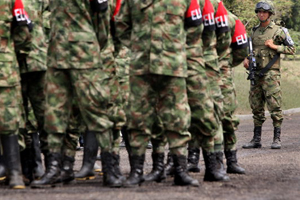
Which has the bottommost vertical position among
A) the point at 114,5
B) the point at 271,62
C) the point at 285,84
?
the point at 285,84

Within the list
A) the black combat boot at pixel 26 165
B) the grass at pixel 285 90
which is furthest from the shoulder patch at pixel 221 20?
the grass at pixel 285 90

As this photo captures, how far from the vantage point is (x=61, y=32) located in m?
7.14

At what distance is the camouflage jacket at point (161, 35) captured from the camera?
7.12 metres

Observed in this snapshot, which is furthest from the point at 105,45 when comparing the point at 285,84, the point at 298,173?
the point at 285,84

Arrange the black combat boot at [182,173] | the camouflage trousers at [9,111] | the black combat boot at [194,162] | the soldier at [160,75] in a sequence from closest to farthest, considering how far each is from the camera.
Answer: the camouflage trousers at [9,111] < the soldier at [160,75] < the black combat boot at [182,173] < the black combat boot at [194,162]

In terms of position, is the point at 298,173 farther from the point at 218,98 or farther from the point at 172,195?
the point at 172,195

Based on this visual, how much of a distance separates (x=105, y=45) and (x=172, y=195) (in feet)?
6.67

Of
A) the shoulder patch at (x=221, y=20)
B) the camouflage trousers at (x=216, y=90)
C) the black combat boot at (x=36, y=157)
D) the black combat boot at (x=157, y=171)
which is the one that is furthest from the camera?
the shoulder patch at (x=221, y=20)

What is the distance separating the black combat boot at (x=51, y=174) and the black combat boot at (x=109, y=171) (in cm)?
41

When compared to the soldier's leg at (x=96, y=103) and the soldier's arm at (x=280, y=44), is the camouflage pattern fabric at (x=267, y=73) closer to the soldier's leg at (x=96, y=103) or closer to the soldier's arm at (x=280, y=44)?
the soldier's arm at (x=280, y=44)

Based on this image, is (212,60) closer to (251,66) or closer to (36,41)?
(36,41)

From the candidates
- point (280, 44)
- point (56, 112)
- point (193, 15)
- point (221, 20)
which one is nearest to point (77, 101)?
point (56, 112)

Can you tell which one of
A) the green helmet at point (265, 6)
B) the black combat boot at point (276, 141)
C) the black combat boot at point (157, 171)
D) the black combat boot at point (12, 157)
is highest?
the green helmet at point (265, 6)

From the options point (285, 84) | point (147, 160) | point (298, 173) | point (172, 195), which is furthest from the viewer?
point (285, 84)
